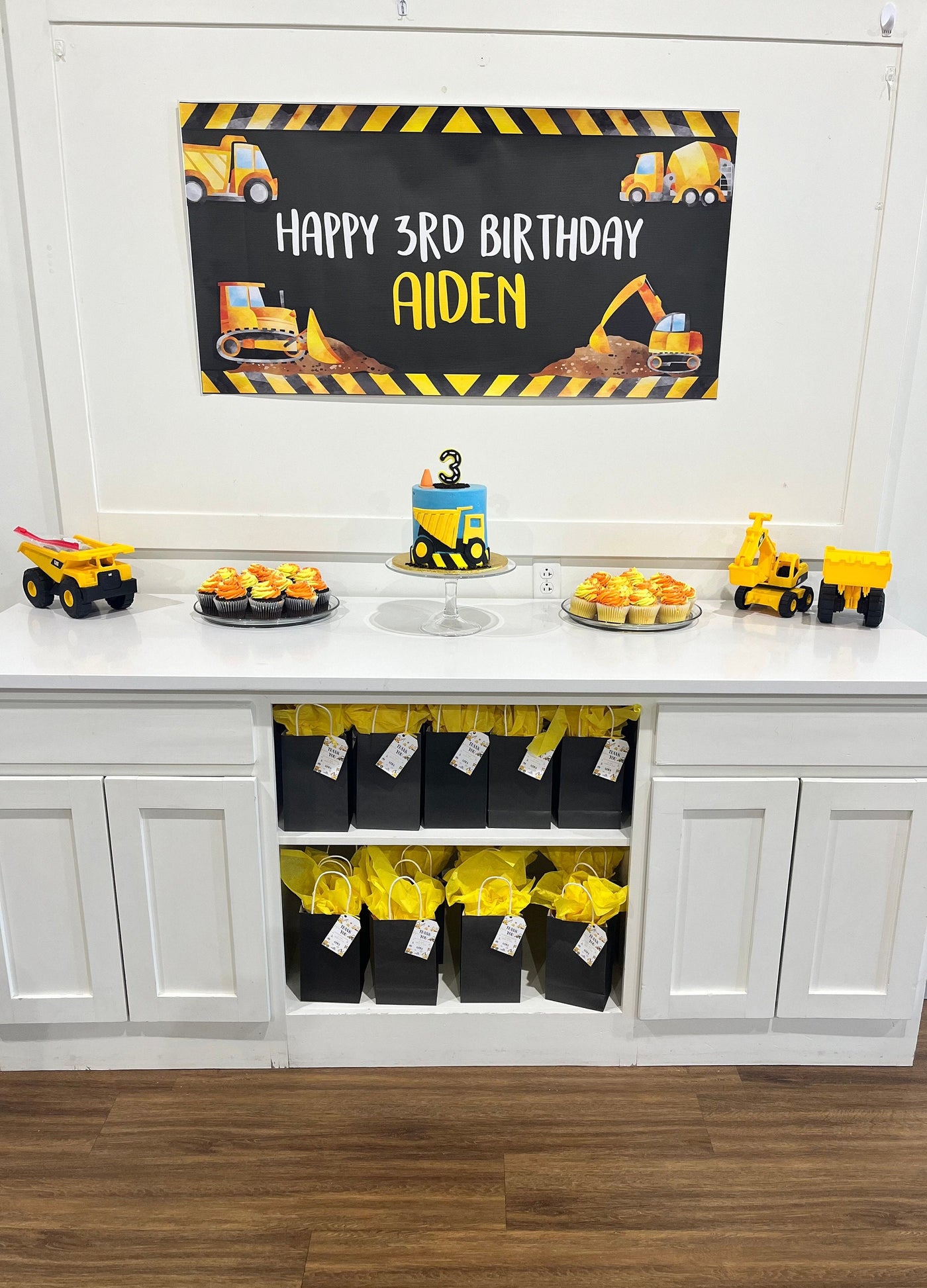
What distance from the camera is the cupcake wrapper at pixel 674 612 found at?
1.93m

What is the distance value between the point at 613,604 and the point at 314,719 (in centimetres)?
67

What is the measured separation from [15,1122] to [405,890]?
871 mm

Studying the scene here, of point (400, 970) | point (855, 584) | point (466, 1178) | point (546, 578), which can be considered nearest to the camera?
point (466, 1178)

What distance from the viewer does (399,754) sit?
1809 millimetres

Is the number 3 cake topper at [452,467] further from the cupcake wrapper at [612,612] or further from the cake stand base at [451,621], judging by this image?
the cupcake wrapper at [612,612]

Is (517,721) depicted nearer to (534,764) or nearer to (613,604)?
(534,764)

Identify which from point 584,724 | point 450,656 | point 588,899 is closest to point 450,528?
point 450,656

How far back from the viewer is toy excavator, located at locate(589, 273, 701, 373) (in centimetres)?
203

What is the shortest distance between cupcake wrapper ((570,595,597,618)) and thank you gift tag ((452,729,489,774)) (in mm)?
372

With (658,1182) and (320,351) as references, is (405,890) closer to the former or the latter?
(658,1182)

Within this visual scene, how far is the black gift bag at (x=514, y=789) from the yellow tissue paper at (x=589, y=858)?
0.39 ft

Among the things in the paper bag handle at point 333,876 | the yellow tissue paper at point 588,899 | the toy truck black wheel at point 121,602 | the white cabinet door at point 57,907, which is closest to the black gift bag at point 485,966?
the yellow tissue paper at point 588,899

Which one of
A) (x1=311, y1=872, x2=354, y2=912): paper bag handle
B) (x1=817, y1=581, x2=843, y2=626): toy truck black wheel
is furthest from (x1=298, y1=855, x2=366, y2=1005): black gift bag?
(x1=817, y1=581, x2=843, y2=626): toy truck black wheel

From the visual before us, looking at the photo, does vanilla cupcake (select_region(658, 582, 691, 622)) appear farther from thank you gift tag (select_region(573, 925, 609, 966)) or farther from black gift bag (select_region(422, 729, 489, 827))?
thank you gift tag (select_region(573, 925, 609, 966))
